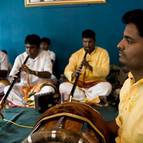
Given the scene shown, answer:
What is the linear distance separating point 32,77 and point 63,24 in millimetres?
1846

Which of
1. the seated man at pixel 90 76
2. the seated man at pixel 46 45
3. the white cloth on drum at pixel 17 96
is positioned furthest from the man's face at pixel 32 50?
the seated man at pixel 46 45

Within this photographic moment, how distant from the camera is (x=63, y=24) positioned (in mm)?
6520

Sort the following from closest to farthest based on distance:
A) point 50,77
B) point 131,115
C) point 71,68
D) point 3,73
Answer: point 131,115
point 50,77
point 71,68
point 3,73

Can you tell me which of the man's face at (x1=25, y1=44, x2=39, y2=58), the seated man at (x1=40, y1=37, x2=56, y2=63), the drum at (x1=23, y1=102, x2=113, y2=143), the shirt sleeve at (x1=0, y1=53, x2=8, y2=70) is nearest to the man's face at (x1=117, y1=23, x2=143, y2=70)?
the drum at (x1=23, y1=102, x2=113, y2=143)

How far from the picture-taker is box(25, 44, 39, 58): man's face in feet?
16.0

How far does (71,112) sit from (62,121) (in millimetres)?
91

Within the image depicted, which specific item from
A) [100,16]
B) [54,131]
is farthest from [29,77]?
[54,131]

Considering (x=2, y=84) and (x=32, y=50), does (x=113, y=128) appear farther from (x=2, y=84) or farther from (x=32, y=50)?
(x=2, y=84)

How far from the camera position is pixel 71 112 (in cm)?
156

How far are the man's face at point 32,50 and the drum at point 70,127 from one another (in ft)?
10.7

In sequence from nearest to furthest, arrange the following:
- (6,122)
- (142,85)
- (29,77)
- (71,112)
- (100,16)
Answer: (71,112)
(142,85)
(6,122)
(29,77)
(100,16)

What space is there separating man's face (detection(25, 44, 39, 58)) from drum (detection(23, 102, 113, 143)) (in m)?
3.27

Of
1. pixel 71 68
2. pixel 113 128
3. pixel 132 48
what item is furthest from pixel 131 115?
pixel 71 68

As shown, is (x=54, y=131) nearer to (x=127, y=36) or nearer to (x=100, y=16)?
(x=127, y=36)
